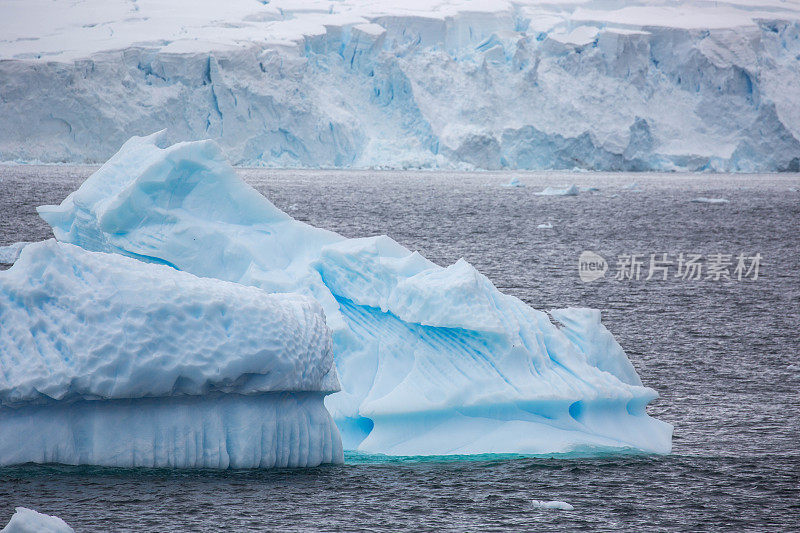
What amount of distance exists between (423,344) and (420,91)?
5400 centimetres

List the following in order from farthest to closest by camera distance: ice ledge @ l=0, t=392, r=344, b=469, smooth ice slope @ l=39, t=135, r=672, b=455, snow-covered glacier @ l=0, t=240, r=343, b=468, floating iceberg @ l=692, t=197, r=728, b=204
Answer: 1. floating iceberg @ l=692, t=197, r=728, b=204
2. smooth ice slope @ l=39, t=135, r=672, b=455
3. ice ledge @ l=0, t=392, r=344, b=469
4. snow-covered glacier @ l=0, t=240, r=343, b=468

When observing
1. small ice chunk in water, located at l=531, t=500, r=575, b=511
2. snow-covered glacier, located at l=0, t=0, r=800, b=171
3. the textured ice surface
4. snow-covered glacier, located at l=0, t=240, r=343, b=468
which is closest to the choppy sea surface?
small ice chunk in water, located at l=531, t=500, r=575, b=511

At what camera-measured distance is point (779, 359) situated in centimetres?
988

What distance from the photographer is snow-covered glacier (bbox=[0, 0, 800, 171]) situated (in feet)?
160

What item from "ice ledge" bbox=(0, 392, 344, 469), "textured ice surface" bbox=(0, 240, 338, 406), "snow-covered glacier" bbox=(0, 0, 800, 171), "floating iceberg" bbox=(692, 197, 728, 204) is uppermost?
"snow-covered glacier" bbox=(0, 0, 800, 171)

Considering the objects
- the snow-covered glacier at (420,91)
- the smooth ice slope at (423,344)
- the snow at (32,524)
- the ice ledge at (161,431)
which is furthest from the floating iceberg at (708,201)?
Answer: the snow at (32,524)

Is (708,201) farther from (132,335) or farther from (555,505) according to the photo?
(132,335)

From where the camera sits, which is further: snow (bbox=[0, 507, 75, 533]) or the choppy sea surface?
the choppy sea surface

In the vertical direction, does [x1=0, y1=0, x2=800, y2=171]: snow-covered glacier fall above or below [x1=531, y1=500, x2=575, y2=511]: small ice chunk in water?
above

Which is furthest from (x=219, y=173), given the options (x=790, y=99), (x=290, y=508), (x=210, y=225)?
(x=790, y=99)

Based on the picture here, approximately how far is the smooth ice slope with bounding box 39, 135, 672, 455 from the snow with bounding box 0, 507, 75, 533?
282 cm

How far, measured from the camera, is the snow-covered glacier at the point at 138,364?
502 centimetres

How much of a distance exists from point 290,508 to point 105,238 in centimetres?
445

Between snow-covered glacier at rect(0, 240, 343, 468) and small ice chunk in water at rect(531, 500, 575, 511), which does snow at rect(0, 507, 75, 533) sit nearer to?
snow-covered glacier at rect(0, 240, 343, 468)
